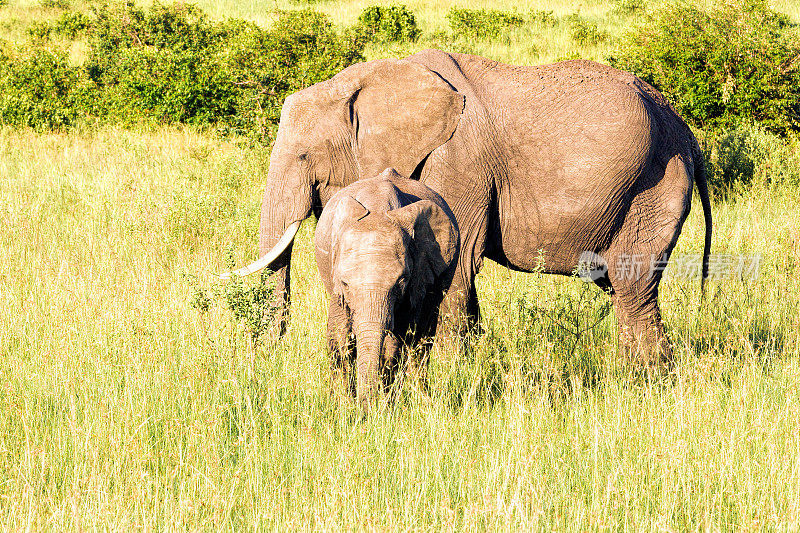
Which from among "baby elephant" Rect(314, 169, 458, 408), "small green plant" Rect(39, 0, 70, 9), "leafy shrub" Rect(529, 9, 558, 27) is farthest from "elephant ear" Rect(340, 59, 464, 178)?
"small green plant" Rect(39, 0, 70, 9)

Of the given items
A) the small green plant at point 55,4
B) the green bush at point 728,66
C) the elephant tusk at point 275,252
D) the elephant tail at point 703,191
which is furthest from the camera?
the small green plant at point 55,4

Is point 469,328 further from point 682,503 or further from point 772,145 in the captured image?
point 772,145

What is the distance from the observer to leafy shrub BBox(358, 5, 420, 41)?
2026 centimetres

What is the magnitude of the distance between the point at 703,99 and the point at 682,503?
8.90 metres

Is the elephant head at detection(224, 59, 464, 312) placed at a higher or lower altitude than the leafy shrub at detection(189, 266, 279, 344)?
higher

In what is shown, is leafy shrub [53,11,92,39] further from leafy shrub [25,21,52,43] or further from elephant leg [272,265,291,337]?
elephant leg [272,265,291,337]

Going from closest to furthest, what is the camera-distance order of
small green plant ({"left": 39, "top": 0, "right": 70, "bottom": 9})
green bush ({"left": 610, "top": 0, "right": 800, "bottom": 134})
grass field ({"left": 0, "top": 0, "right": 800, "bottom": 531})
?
grass field ({"left": 0, "top": 0, "right": 800, "bottom": 531})
green bush ({"left": 610, "top": 0, "right": 800, "bottom": 134})
small green plant ({"left": 39, "top": 0, "right": 70, "bottom": 9})

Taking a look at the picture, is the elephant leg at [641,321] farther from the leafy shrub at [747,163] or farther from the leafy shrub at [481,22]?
the leafy shrub at [481,22]

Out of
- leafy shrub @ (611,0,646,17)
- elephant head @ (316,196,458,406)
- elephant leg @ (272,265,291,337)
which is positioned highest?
leafy shrub @ (611,0,646,17)

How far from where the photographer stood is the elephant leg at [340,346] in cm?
438

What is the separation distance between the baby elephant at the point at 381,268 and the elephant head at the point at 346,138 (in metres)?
0.99

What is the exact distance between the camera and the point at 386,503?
12.0 ft

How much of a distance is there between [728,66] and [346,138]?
300 inches

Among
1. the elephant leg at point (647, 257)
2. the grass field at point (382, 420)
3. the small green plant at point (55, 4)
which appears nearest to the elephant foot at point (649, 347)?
the elephant leg at point (647, 257)
